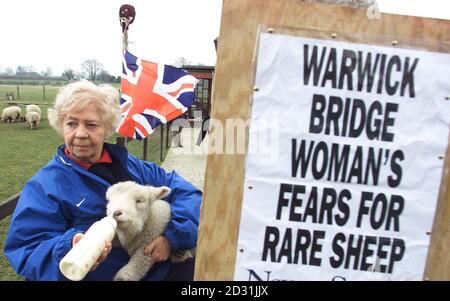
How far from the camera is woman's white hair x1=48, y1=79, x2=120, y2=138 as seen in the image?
2264 millimetres

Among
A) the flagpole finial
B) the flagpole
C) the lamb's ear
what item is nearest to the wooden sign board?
the lamb's ear

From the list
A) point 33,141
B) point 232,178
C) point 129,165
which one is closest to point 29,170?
point 33,141

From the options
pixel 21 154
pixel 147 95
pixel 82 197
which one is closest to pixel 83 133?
pixel 82 197

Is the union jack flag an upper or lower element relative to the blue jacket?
upper

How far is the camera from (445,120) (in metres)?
1.51

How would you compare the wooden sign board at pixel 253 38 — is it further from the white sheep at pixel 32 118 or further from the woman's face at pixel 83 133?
the white sheep at pixel 32 118

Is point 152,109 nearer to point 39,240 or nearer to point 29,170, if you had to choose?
point 39,240

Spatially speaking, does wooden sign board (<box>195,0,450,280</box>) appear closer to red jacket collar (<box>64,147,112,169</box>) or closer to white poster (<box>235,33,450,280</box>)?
white poster (<box>235,33,450,280</box>)

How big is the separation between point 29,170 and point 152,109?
6.06 meters

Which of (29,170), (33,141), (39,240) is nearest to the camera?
(39,240)

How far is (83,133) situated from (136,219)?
2.11 ft

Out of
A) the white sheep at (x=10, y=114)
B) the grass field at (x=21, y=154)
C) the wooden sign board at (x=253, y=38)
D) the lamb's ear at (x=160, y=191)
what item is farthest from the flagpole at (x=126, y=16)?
the white sheep at (x=10, y=114)

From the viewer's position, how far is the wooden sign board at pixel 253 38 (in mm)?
1453

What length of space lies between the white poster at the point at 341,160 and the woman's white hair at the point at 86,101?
1222 millimetres
